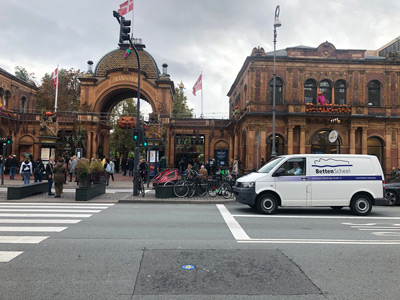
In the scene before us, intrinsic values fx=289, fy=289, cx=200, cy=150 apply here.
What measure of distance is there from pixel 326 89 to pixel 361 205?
2075 cm

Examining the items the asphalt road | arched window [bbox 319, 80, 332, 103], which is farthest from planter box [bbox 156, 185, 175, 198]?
arched window [bbox 319, 80, 332, 103]

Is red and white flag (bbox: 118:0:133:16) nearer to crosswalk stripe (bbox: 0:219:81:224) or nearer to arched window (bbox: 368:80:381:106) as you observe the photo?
crosswalk stripe (bbox: 0:219:81:224)

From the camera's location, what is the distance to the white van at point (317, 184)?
10.1m

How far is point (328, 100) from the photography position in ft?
92.8

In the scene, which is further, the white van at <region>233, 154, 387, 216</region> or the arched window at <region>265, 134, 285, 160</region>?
the arched window at <region>265, 134, 285, 160</region>

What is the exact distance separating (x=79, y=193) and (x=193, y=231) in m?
7.64

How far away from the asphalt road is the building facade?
1847cm

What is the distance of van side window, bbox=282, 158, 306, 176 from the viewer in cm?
1026

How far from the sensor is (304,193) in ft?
33.3

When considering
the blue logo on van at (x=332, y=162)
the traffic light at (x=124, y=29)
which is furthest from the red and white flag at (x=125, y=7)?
the blue logo on van at (x=332, y=162)

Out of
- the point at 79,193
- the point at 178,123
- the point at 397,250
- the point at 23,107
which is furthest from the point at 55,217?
the point at 23,107

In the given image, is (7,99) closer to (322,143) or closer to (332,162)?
(322,143)

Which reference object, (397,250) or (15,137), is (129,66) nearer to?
(15,137)

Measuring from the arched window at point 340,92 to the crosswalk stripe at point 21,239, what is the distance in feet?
93.2
